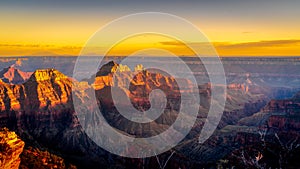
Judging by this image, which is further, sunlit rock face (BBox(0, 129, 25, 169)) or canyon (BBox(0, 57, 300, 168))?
canyon (BBox(0, 57, 300, 168))

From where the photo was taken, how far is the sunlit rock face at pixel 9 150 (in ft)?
142

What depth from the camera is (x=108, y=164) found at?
8462 centimetres

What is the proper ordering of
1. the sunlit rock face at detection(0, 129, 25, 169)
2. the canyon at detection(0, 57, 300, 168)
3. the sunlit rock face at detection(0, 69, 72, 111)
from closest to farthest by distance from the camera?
1. the sunlit rock face at detection(0, 129, 25, 169)
2. the canyon at detection(0, 57, 300, 168)
3. the sunlit rock face at detection(0, 69, 72, 111)

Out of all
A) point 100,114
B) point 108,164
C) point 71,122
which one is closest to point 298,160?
point 108,164

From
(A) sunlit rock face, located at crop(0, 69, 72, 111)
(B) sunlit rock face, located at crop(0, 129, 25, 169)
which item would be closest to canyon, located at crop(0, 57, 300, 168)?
(A) sunlit rock face, located at crop(0, 69, 72, 111)

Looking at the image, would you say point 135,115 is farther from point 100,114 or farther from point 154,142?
point 154,142

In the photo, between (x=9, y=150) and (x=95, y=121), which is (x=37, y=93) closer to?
(x=95, y=121)

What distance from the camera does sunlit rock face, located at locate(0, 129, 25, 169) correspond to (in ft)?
142

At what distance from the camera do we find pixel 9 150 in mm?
44531

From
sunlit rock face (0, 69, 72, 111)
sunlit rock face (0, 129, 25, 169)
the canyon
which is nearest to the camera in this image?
sunlit rock face (0, 129, 25, 169)

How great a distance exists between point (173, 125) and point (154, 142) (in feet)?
121

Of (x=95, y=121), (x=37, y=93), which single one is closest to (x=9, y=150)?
A: (x=95, y=121)

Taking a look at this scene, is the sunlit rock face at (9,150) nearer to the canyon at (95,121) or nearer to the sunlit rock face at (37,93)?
the canyon at (95,121)

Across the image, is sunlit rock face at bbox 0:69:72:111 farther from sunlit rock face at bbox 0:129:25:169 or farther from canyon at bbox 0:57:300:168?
sunlit rock face at bbox 0:129:25:169
